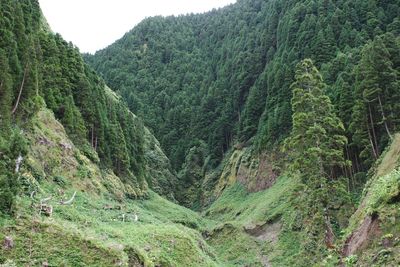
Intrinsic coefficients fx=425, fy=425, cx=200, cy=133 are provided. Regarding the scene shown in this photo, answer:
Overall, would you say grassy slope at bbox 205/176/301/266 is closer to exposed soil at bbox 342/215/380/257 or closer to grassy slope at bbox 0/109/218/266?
grassy slope at bbox 0/109/218/266

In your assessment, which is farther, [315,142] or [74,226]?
[315,142]

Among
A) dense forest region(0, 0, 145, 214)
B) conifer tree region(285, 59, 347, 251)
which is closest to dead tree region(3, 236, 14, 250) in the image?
dense forest region(0, 0, 145, 214)

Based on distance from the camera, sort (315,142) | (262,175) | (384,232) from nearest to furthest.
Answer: (384,232)
(315,142)
(262,175)

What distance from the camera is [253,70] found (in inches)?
3991

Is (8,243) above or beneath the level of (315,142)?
beneath

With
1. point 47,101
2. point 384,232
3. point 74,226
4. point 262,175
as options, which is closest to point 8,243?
point 74,226

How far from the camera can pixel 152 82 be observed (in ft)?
475

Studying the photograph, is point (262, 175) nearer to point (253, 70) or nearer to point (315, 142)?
point (315, 142)

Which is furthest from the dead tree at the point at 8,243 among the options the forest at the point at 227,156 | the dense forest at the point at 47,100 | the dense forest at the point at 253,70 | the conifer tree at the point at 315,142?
the dense forest at the point at 253,70

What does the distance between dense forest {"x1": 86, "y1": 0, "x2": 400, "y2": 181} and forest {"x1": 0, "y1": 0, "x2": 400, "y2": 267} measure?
330mm

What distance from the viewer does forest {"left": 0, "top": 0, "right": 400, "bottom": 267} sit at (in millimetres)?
20016

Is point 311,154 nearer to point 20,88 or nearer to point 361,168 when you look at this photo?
point 361,168

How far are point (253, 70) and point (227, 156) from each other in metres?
24.4

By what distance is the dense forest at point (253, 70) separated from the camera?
40.3 meters
